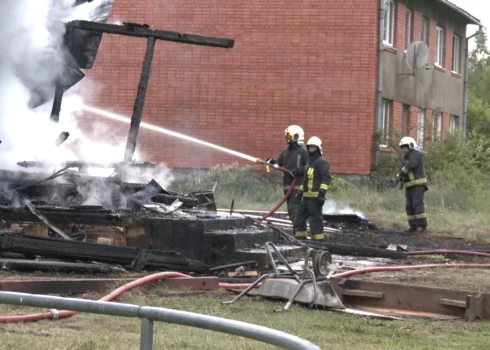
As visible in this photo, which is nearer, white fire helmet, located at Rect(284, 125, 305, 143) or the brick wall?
white fire helmet, located at Rect(284, 125, 305, 143)

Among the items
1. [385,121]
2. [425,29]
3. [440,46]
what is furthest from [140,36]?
[440,46]

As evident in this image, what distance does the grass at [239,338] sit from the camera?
243 inches

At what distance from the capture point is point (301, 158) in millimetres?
15609

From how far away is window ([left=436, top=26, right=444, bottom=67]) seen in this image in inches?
1273

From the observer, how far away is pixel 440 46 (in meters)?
32.6

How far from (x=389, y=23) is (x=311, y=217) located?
1434 cm

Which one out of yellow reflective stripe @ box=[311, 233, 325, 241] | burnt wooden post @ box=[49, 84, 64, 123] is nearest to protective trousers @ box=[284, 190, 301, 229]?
yellow reflective stripe @ box=[311, 233, 325, 241]

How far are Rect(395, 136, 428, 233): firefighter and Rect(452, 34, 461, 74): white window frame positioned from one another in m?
17.2

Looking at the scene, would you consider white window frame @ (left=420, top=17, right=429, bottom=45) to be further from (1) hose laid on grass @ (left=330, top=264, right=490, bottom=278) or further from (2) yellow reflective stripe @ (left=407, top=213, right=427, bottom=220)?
(1) hose laid on grass @ (left=330, top=264, right=490, bottom=278)

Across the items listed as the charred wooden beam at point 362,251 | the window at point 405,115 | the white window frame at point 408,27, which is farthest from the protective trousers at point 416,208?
the white window frame at point 408,27

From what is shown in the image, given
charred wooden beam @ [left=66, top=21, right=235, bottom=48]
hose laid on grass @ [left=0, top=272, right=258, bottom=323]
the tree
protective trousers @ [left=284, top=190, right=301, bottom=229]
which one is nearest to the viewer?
hose laid on grass @ [left=0, top=272, right=258, bottom=323]

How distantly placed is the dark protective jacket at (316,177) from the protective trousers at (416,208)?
3.36m

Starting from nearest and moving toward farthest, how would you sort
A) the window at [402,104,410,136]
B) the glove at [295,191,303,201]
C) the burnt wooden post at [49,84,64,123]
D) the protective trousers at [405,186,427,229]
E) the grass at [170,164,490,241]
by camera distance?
the burnt wooden post at [49,84,64,123], the glove at [295,191,303,201], the protective trousers at [405,186,427,229], the grass at [170,164,490,241], the window at [402,104,410,136]

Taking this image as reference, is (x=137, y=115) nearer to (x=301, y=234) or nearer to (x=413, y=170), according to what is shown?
(x=301, y=234)
